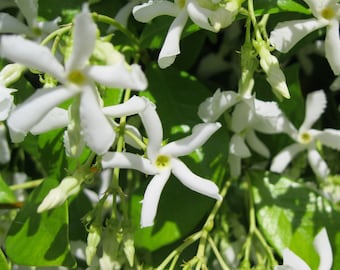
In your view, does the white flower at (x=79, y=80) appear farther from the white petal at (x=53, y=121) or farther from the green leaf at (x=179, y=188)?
the green leaf at (x=179, y=188)

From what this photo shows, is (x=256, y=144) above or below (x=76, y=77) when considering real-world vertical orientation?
below

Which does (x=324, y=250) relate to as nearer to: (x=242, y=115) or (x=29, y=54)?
(x=242, y=115)

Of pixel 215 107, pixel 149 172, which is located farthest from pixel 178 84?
pixel 149 172

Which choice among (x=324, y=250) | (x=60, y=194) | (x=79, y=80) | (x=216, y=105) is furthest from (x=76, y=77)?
(x=324, y=250)

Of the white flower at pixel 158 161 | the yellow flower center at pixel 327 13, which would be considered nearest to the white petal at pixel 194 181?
the white flower at pixel 158 161

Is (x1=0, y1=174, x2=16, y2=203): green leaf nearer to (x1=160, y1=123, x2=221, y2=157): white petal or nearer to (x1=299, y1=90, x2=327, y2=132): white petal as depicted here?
(x1=160, y1=123, x2=221, y2=157): white petal

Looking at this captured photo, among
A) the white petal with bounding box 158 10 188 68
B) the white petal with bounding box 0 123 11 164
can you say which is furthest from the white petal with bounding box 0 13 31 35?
the white petal with bounding box 158 10 188 68
